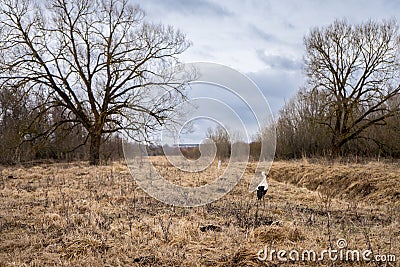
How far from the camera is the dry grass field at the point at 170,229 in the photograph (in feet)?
13.6

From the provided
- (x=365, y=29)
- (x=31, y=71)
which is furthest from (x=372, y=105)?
(x=31, y=71)

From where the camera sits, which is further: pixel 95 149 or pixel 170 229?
pixel 95 149

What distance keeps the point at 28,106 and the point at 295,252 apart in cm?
1830

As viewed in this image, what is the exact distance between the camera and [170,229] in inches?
204

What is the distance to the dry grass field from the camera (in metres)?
4.14

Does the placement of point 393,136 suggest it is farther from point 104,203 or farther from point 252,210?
point 104,203

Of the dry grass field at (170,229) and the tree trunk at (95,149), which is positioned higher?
the tree trunk at (95,149)

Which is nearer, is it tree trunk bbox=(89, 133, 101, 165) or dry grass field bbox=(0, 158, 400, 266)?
dry grass field bbox=(0, 158, 400, 266)

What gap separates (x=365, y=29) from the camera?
23391 mm

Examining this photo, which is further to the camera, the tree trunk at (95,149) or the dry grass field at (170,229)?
the tree trunk at (95,149)

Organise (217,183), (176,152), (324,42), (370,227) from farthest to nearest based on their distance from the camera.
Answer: (324,42) → (176,152) → (217,183) → (370,227)

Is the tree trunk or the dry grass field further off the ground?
the tree trunk


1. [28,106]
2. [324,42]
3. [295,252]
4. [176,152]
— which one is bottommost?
[295,252]

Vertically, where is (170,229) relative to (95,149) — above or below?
below
